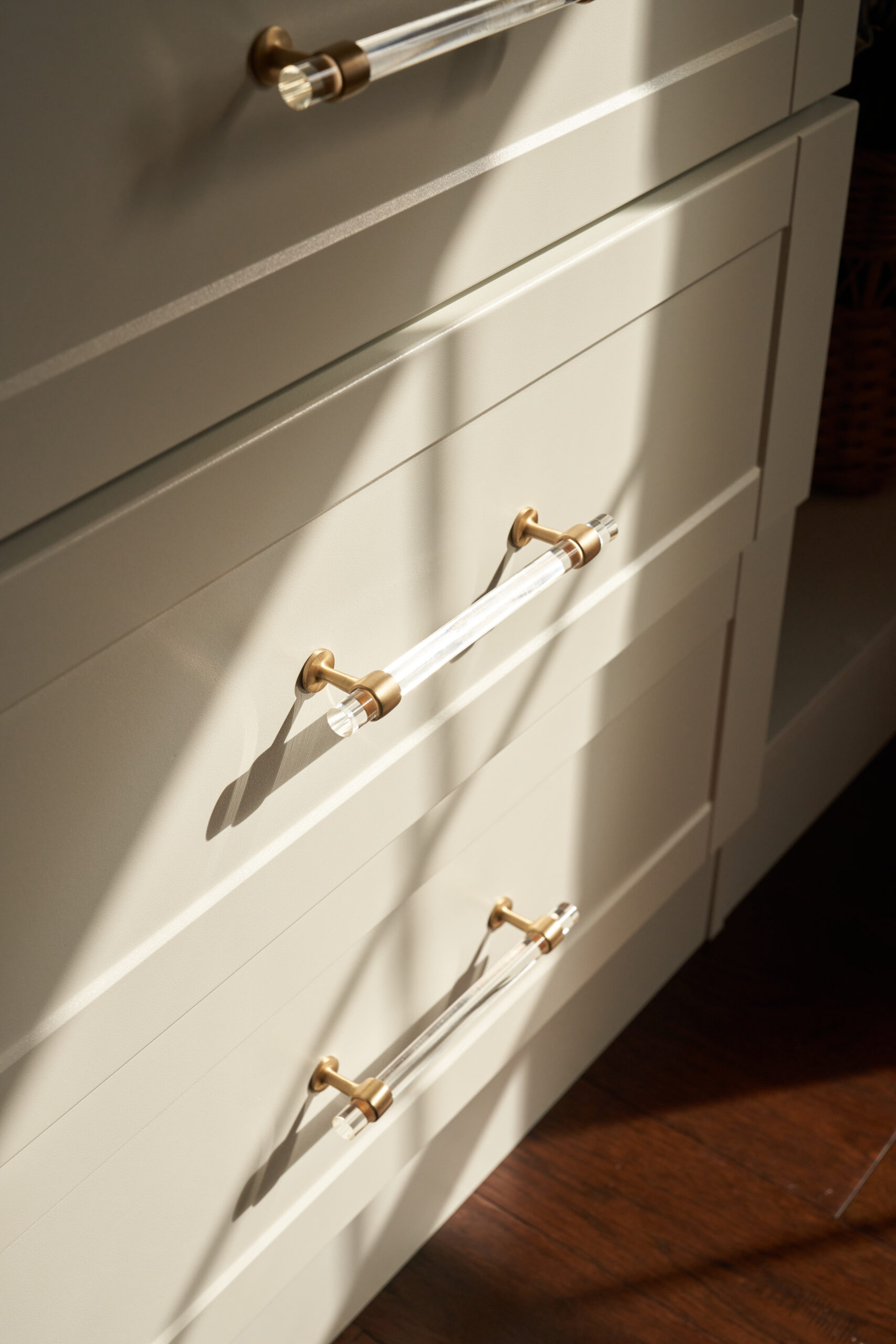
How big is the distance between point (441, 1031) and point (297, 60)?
47 centimetres

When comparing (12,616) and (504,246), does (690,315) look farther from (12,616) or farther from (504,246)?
(12,616)

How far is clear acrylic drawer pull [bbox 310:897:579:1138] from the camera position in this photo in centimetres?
62

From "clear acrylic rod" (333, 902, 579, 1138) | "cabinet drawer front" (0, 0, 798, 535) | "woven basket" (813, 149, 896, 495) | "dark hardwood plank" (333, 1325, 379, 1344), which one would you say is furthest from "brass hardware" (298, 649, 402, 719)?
"woven basket" (813, 149, 896, 495)

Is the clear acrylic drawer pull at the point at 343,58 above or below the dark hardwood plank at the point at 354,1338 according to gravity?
above

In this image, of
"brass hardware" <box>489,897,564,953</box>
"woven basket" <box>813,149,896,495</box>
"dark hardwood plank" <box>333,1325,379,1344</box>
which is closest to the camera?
"brass hardware" <box>489,897,564,953</box>

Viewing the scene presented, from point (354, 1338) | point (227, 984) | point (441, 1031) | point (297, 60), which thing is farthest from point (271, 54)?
point (354, 1338)

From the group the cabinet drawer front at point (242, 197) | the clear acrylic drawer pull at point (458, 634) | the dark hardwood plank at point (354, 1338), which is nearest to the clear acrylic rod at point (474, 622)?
the clear acrylic drawer pull at point (458, 634)

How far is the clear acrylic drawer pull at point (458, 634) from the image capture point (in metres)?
0.50

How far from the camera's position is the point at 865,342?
45.3 inches

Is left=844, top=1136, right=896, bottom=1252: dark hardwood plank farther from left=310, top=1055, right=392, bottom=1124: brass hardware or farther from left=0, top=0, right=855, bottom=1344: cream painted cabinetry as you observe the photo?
left=310, top=1055, right=392, bottom=1124: brass hardware

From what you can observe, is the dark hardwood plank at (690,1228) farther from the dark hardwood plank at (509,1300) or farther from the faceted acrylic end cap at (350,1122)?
the faceted acrylic end cap at (350,1122)

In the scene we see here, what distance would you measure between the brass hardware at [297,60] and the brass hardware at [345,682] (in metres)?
0.20

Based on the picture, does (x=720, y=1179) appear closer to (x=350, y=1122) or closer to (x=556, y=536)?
(x=350, y=1122)

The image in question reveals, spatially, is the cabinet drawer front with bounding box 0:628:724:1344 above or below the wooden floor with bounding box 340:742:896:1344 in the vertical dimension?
above
